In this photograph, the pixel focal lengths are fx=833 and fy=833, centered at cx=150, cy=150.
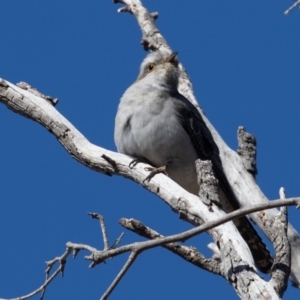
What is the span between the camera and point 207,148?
419 inches

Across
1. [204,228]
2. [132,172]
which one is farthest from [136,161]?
[204,228]

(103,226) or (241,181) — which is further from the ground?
(241,181)

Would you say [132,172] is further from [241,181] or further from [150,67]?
[150,67]

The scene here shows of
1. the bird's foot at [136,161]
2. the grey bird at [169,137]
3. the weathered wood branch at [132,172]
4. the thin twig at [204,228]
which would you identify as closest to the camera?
the thin twig at [204,228]

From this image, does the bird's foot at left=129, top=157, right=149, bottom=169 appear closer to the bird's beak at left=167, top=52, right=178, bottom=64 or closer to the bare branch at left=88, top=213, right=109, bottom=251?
the bare branch at left=88, top=213, right=109, bottom=251

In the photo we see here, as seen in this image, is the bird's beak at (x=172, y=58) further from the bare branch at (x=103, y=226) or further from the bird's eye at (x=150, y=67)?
the bare branch at (x=103, y=226)

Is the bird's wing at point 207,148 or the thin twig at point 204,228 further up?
the bird's wing at point 207,148

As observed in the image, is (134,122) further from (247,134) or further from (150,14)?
(150,14)

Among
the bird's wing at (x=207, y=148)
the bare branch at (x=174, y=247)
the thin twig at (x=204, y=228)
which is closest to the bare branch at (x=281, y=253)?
the thin twig at (x=204, y=228)

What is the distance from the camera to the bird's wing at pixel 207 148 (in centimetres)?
980

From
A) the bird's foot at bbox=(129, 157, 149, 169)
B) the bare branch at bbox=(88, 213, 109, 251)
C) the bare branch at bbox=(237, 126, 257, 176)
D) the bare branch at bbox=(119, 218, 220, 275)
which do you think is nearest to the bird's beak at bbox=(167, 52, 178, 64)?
the bare branch at bbox=(237, 126, 257, 176)

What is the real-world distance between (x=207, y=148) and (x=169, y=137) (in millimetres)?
591

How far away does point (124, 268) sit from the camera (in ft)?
21.2

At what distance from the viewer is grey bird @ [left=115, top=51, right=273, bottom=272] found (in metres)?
10.2
